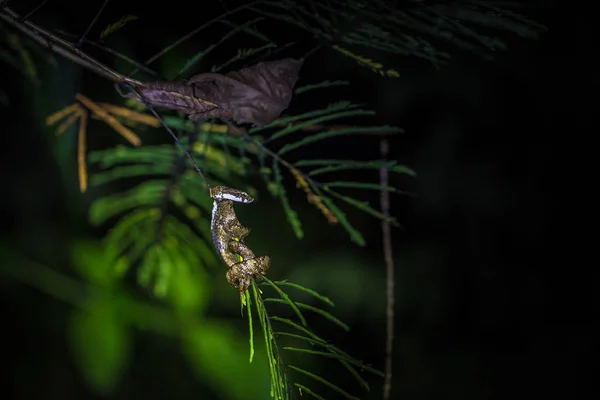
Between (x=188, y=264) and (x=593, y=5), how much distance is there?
70 cm

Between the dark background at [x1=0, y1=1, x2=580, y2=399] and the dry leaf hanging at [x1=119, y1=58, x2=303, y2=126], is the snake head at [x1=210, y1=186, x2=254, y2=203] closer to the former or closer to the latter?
the dry leaf hanging at [x1=119, y1=58, x2=303, y2=126]

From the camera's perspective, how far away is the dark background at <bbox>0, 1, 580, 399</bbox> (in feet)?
1.91

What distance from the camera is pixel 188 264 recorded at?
75 cm

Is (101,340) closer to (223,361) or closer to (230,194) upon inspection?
(223,361)

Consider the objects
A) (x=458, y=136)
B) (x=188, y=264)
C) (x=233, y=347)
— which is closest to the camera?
(x=458, y=136)

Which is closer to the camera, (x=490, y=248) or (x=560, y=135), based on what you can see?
(x=560, y=135)

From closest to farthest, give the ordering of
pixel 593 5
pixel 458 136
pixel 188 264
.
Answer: pixel 593 5, pixel 458 136, pixel 188 264

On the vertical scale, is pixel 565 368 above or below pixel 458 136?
below

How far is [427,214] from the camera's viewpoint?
0.71 metres

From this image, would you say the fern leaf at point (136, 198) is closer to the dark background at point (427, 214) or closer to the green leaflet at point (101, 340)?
the dark background at point (427, 214)

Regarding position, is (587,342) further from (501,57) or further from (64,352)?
(64,352)

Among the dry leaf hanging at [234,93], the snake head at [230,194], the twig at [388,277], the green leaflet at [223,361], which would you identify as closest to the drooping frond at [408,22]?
the dry leaf hanging at [234,93]

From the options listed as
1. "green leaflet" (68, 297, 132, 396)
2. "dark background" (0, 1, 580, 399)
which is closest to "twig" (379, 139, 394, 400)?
"dark background" (0, 1, 580, 399)

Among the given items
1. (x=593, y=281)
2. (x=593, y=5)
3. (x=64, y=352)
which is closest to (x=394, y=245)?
(x=593, y=281)
